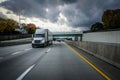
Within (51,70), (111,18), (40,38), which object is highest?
(111,18)

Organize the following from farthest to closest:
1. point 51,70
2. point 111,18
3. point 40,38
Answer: point 111,18
point 40,38
point 51,70

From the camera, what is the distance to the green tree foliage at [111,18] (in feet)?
384

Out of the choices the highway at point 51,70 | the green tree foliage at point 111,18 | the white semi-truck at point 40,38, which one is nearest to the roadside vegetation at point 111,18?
the green tree foliage at point 111,18

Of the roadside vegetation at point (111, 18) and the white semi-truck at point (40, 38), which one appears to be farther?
the roadside vegetation at point (111, 18)

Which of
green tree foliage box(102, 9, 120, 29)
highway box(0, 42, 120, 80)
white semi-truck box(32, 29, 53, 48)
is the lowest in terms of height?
highway box(0, 42, 120, 80)

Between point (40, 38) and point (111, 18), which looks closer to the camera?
point (40, 38)

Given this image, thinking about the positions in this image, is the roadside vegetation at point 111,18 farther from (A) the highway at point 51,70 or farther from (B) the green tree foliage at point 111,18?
(A) the highway at point 51,70

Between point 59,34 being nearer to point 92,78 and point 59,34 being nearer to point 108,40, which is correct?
point 108,40

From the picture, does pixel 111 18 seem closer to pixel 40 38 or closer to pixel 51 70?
pixel 40 38

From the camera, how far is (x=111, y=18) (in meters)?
120

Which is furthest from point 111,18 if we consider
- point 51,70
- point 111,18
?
point 51,70

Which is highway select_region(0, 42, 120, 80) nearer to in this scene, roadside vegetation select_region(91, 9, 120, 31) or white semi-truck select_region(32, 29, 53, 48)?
white semi-truck select_region(32, 29, 53, 48)

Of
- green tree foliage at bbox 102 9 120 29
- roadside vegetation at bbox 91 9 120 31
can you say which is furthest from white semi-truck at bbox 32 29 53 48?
green tree foliage at bbox 102 9 120 29

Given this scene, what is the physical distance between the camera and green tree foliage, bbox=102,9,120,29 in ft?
384
